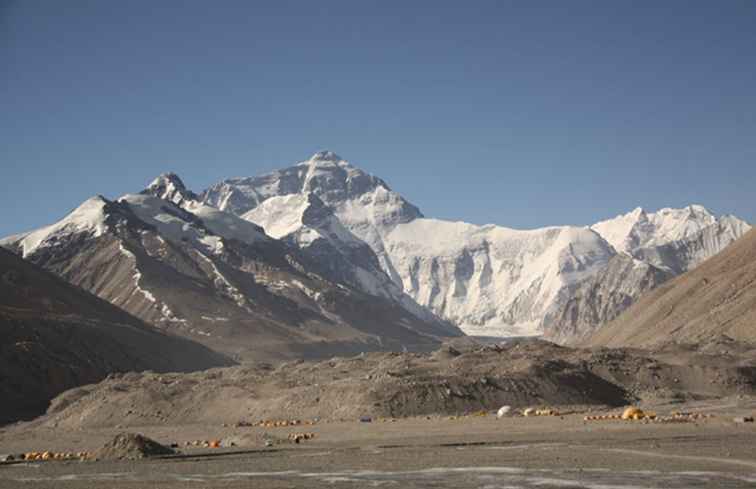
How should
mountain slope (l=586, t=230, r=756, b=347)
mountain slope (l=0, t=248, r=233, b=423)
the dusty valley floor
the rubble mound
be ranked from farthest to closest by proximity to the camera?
mountain slope (l=586, t=230, r=756, b=347) < mountain slope (l=0, t=248, r=233, b=423) < the rubble mound < the dusty valley floor

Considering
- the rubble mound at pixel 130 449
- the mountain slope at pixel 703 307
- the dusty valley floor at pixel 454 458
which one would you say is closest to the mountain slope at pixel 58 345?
the dusty valley floor at pixel 454 458

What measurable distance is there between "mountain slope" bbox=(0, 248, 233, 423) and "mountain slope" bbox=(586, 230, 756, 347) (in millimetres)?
68674

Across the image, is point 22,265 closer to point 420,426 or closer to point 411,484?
point 420,426

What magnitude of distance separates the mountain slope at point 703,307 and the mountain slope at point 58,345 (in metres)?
68.7

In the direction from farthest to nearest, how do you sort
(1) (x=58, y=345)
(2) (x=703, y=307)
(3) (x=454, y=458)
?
1. (2) (x=703, y=307)
2. (1) (x=58, y=345)
3. (3) (x=454, y=458)

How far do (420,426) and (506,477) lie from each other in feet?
92.9

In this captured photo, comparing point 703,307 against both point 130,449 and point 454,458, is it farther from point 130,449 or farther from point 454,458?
point 130,449

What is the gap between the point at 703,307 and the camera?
151625mm

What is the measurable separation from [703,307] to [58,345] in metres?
86.6

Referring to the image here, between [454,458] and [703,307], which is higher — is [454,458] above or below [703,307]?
below

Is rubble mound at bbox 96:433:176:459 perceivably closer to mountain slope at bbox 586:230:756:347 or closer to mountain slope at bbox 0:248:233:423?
mountain slope at bbox 0:248:233:423

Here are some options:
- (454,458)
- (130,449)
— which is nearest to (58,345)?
(130,449)

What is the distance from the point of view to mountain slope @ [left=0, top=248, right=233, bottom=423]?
370 feet

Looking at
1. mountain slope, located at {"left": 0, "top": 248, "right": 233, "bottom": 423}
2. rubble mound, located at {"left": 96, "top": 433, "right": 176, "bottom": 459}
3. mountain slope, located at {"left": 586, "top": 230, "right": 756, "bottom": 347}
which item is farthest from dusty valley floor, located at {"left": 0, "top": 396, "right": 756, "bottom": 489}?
mountain slope, located at {"left": 586, "top": 230, "right": 756, "bottom": 347}
